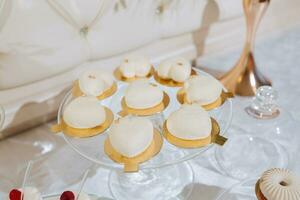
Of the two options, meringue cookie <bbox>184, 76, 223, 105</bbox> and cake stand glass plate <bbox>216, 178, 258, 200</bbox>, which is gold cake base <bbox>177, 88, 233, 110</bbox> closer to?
meringue cookie <bbox>184, 76, 223, 105</bbox>

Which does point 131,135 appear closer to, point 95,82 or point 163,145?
point 163,145

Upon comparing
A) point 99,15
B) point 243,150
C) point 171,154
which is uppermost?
point 99,15

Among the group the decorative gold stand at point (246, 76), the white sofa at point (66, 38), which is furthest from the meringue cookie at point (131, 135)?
the decorative gold stand at point (246, 76)

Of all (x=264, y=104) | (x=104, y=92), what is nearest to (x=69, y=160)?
(x=104, y=92)

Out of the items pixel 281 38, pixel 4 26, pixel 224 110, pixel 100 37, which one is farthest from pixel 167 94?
pixel 281 38

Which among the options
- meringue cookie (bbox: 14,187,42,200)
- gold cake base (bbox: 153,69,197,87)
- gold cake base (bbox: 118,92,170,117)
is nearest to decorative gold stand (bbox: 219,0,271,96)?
gold cake base (bbox: 153,69,197,87)

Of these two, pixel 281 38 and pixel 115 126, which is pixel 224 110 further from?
pixel 281 38
